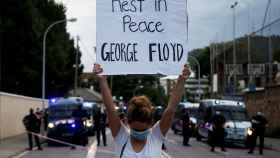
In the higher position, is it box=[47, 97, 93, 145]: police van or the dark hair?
the dark hair

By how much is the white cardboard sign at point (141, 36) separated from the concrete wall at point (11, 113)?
1345 inches

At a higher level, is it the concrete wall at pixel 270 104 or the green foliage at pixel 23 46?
the green foliage at pixel 23 46

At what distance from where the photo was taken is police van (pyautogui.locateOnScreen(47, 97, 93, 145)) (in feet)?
114

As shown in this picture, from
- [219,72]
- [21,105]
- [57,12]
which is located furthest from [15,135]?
[219,72]

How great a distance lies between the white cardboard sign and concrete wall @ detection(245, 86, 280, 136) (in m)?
38.3

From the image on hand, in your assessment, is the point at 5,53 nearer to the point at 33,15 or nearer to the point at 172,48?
the point at 33,15

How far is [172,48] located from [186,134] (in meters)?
28.0

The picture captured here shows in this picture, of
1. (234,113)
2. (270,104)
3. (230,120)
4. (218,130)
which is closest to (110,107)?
(218,130)

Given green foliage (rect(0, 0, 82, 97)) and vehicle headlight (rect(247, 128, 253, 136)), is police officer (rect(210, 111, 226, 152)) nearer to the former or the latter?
vehicle headlight (rect(247, 128, 253, 136))

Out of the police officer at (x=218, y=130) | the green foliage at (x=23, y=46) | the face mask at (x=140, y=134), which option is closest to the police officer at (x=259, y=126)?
the police officer at (x=218, y=130)

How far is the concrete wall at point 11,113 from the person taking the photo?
41.0 metres

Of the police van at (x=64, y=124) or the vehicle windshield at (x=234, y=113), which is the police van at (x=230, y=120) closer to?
the vehicle windshield at (x=234, y=113)

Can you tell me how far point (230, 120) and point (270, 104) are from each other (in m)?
12.8

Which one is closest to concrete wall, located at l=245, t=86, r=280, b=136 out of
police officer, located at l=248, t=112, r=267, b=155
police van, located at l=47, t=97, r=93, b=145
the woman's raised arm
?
police van, located at l=47, t=97, r=93, b=145
